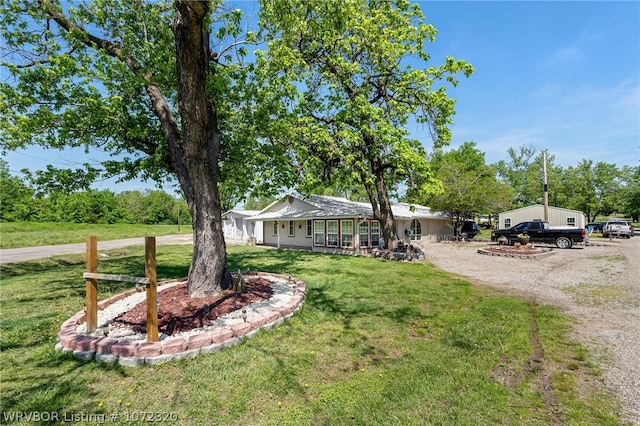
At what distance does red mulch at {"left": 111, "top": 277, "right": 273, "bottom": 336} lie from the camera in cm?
445

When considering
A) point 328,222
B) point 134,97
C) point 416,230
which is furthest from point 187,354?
point 416,230

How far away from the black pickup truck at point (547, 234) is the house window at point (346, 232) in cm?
1140

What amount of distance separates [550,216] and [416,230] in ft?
46.0

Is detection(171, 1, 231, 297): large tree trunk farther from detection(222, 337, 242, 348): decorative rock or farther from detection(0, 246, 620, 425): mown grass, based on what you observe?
detection(0, 246, 620, 425): mown grass

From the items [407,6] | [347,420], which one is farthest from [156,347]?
[407,6]

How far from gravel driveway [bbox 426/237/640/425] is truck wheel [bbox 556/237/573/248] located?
4769mm

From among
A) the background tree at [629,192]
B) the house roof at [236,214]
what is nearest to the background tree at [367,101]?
the house roof at [236,214]

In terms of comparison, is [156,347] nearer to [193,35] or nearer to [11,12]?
[193,35]

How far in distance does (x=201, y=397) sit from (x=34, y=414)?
55.9 inches

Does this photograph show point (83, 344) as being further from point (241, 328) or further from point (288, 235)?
point (288, 235)

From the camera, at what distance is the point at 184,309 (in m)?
4.99

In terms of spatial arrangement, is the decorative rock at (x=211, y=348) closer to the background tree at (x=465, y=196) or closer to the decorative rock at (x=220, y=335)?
the decorative rock at (x=220, y=335)

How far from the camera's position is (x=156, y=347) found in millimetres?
3615

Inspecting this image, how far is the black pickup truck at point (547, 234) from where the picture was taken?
17922mm
